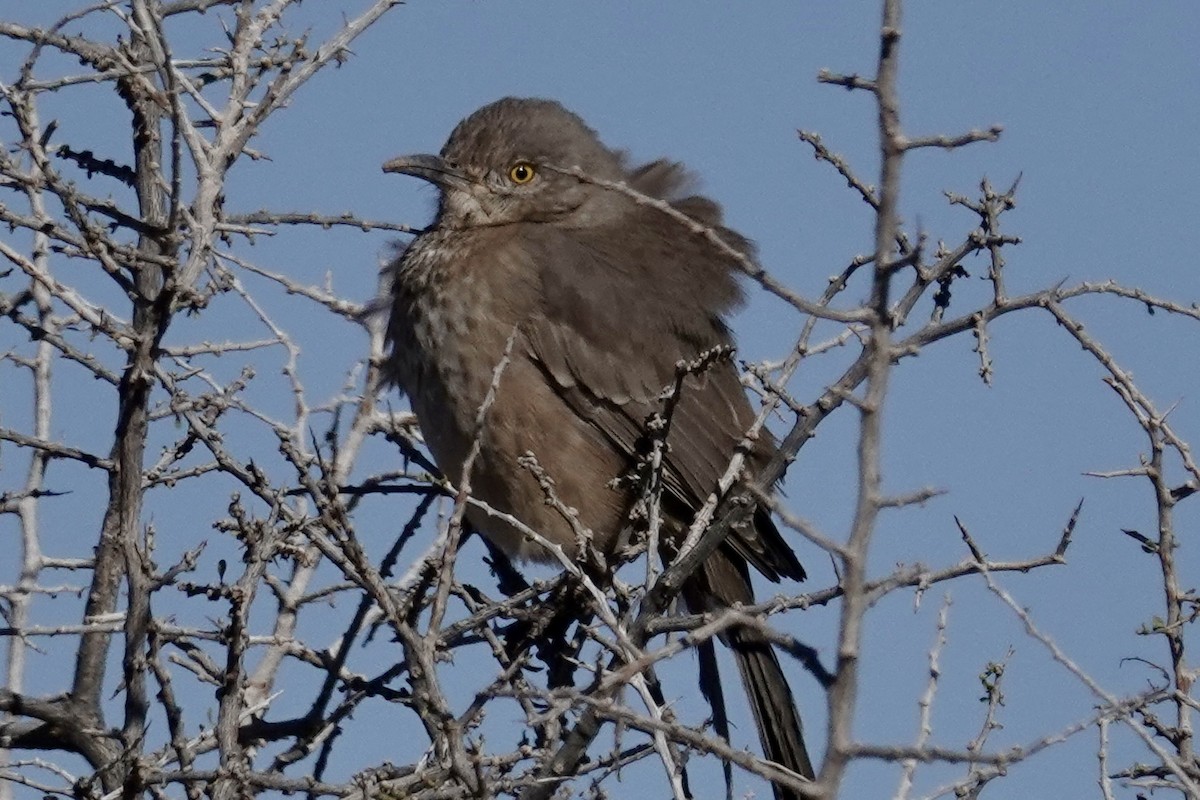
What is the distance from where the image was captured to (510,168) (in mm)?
6383

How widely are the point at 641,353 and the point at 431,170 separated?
1.09 m

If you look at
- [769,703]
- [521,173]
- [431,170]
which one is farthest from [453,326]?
[769,703]

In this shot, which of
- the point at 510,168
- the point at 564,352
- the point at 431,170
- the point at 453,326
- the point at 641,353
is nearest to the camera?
the point at 453,326

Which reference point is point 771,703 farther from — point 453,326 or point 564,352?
point 453,326

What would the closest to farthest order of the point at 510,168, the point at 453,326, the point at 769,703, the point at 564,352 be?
the point at 769,703 < the point at 453,326 < the point at 564,352 < the point at 510,168

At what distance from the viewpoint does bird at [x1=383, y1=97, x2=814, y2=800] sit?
5.52m

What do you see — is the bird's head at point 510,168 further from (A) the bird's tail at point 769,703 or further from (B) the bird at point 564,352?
(A) the bird's tail at point 769,703

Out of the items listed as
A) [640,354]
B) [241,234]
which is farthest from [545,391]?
[241,234]

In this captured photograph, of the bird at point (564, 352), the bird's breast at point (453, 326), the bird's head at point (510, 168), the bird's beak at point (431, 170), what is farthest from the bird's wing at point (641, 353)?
the bird's beak at point (431, 170)

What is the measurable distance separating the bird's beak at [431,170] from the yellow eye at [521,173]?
17cm

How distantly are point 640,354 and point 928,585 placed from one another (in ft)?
9.28

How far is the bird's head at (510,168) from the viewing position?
6305 mm

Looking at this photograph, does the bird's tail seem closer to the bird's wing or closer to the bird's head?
the bird's wing

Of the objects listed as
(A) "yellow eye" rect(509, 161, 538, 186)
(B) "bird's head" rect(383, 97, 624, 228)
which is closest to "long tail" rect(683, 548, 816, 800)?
(B) "bird's head" rect(383, 97, 624, 228)
